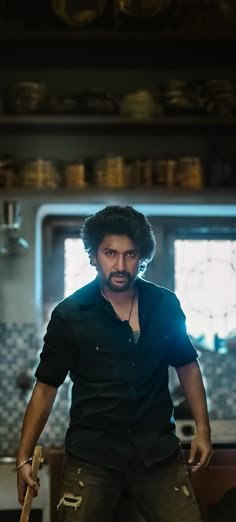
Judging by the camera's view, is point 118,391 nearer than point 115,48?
Yes

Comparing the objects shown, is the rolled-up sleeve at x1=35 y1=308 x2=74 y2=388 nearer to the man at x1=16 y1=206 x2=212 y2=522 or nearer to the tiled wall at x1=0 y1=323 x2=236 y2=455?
the man at x1=16 y1=206 x2=212 y2=522

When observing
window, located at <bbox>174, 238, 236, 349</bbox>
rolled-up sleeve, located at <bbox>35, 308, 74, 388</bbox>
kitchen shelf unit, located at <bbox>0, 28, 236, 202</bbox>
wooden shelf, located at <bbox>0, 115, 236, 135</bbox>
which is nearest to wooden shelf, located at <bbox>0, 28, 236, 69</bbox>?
kitchen shelf unit, located at <bbox>0, 28, 236, 202</bbox>

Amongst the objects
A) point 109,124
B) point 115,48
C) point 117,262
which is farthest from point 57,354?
point 115,48

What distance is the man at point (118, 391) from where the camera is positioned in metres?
1.55

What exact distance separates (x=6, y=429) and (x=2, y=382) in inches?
6.8

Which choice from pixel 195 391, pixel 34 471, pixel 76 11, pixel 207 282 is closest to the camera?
pixel 34 471

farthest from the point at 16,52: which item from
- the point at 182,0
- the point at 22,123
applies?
the point at 182,0

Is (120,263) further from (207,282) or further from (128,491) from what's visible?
(207,282)

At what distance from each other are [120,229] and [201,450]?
0.54 m

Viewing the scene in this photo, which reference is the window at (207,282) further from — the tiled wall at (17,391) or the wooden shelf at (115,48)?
the wooden shelf at (115,48)

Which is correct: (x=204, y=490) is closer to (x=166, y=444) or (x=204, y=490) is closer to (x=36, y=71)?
(x=166, y=444)

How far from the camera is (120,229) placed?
163 centimetres

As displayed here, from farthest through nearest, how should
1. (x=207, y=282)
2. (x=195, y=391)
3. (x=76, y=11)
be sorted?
1. (x=207, y=282)
2. (x=76, y=11)
3. (x=195, y=391)

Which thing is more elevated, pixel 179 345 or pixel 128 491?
pixel 179 345
